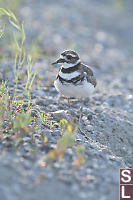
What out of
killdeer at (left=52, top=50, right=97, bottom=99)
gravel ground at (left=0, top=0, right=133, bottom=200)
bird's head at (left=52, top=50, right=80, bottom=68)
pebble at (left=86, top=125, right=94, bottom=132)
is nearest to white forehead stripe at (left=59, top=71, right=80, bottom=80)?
killdeer at (left=52, top=50, right=97, bottom=99)

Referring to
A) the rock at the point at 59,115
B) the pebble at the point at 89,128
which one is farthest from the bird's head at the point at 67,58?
the pebble at the point at 89,128

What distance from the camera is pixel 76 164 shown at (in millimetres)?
2746

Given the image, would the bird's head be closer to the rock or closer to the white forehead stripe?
the white forehead stripe

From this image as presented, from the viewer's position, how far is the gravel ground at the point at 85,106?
255 cm

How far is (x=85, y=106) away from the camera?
487 centimetres

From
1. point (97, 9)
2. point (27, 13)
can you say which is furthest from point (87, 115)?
point (97, 9)

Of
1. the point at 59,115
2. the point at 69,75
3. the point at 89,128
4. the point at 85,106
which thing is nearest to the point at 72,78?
the point at 69,75

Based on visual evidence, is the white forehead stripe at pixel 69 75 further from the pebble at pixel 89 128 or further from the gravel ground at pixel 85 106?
the pebble at pixel 89 128

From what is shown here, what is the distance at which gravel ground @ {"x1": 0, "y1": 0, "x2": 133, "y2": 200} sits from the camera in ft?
8.36

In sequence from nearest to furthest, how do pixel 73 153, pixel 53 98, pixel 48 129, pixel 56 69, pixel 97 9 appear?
1. pixel 73 153
2. pixel 48 129
3. pixel 53 98
4. pixel 56 69
5. pixel 97 9

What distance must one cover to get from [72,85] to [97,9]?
8.34m

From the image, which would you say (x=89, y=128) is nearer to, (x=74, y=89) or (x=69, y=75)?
(x=74, y=89)

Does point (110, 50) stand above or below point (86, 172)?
above

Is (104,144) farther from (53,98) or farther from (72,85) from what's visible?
(53,98)
